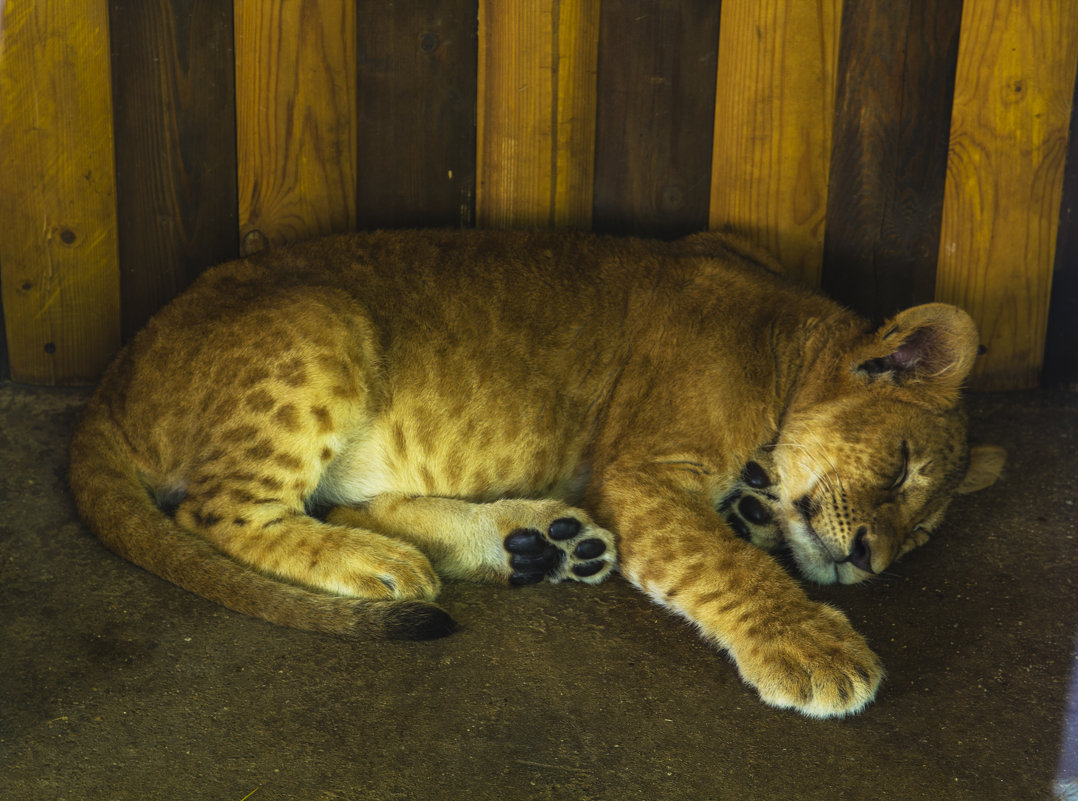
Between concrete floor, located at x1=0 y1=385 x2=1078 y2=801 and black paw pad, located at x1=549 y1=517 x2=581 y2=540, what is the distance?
173 mm

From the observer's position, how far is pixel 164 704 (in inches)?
114

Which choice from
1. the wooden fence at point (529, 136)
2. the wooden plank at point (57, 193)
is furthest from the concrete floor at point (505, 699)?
the wooden fence at point (529, 136)

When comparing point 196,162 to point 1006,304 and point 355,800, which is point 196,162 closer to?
point 355,800

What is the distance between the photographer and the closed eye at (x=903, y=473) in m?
3.67

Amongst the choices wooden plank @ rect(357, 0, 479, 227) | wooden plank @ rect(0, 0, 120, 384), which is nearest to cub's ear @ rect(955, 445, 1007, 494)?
wooden plank @ rect(357, 0, 479, 227)

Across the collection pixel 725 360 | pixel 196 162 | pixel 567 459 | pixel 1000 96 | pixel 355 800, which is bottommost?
pixel 355 800

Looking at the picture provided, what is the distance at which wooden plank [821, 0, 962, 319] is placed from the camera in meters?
4.46

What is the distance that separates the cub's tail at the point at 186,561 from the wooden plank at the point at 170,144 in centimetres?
80

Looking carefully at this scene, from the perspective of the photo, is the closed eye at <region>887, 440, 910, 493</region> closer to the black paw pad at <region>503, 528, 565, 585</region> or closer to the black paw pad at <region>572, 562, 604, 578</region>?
the black paw pad at <region>572, 562, 604, 578</region>

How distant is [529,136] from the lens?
14.7 ft

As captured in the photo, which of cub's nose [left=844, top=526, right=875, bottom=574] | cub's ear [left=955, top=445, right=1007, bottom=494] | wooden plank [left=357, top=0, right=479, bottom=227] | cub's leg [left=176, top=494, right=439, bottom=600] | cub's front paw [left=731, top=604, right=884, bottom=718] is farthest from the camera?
wooden plank [left=357, top=0, right=479, bottom=227]

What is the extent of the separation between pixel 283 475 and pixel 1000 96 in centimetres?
319

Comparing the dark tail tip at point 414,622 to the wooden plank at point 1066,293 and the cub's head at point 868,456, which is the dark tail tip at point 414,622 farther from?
the wooden plank at point 1066,293

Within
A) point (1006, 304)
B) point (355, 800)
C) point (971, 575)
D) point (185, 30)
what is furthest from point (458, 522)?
point (1006, 304)
